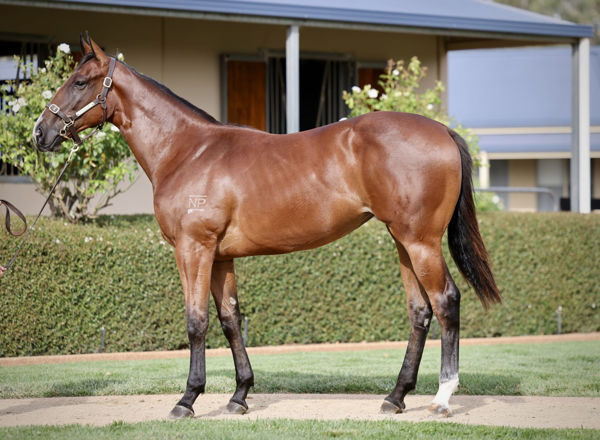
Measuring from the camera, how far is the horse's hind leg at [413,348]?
629 cm

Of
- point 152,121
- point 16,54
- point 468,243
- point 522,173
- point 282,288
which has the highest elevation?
point 16,54

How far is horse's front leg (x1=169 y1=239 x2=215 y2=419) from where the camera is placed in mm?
6164

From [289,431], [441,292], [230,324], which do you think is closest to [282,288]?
[230,324]

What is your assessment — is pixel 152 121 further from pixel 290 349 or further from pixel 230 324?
pixel 290 349

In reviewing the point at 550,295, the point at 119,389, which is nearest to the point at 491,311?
the point at 550,295

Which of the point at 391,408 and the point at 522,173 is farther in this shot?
the point at 522,173

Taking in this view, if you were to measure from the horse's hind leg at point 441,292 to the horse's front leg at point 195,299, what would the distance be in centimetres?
142

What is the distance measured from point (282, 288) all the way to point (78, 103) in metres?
5.10

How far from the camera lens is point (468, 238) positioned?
249 inches

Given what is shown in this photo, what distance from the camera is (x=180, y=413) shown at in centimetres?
612

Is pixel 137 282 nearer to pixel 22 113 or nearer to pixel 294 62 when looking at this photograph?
pixel 22 113

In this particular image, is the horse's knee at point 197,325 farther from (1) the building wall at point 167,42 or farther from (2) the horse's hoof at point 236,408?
(1) the building wall at point 167,42

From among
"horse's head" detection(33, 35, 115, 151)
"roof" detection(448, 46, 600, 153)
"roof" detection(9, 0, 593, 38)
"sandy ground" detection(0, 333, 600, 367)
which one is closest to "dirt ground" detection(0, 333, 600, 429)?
"horse's head" detection(33, 35, 115, 151)

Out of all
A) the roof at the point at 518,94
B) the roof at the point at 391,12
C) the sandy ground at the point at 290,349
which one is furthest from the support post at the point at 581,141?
the roof at the point at 518,94
